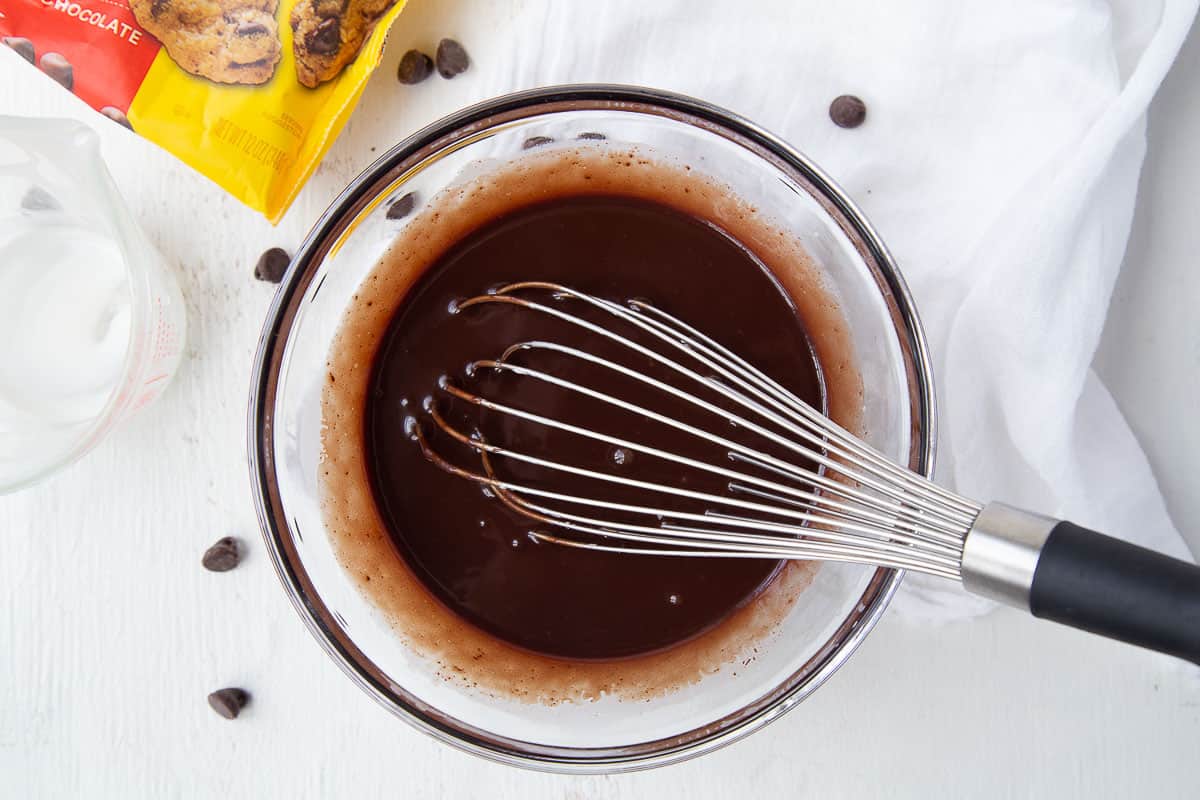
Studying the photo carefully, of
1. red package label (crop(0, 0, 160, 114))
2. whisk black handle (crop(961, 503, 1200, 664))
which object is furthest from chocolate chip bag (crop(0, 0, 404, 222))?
whisk black handle (crop(961, 503, 1200, 664))

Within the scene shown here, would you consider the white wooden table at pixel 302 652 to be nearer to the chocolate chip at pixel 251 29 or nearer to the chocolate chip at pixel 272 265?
the chocolate chip at pixel 272 265

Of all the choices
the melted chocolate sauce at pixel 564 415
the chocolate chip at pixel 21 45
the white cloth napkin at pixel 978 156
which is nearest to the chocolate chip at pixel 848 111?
the white cloth napkin at pixel 978 156

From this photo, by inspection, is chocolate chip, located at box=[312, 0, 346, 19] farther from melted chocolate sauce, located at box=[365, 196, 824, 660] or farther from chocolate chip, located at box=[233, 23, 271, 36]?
melted chocolate sauce, located at box=[365, 196, 824, 660]

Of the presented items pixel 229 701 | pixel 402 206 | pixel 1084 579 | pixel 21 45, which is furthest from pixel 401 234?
pixel 1084 579

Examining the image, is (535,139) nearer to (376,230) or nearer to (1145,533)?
(376,230)

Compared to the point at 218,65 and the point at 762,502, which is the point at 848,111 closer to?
the point at 762,502
